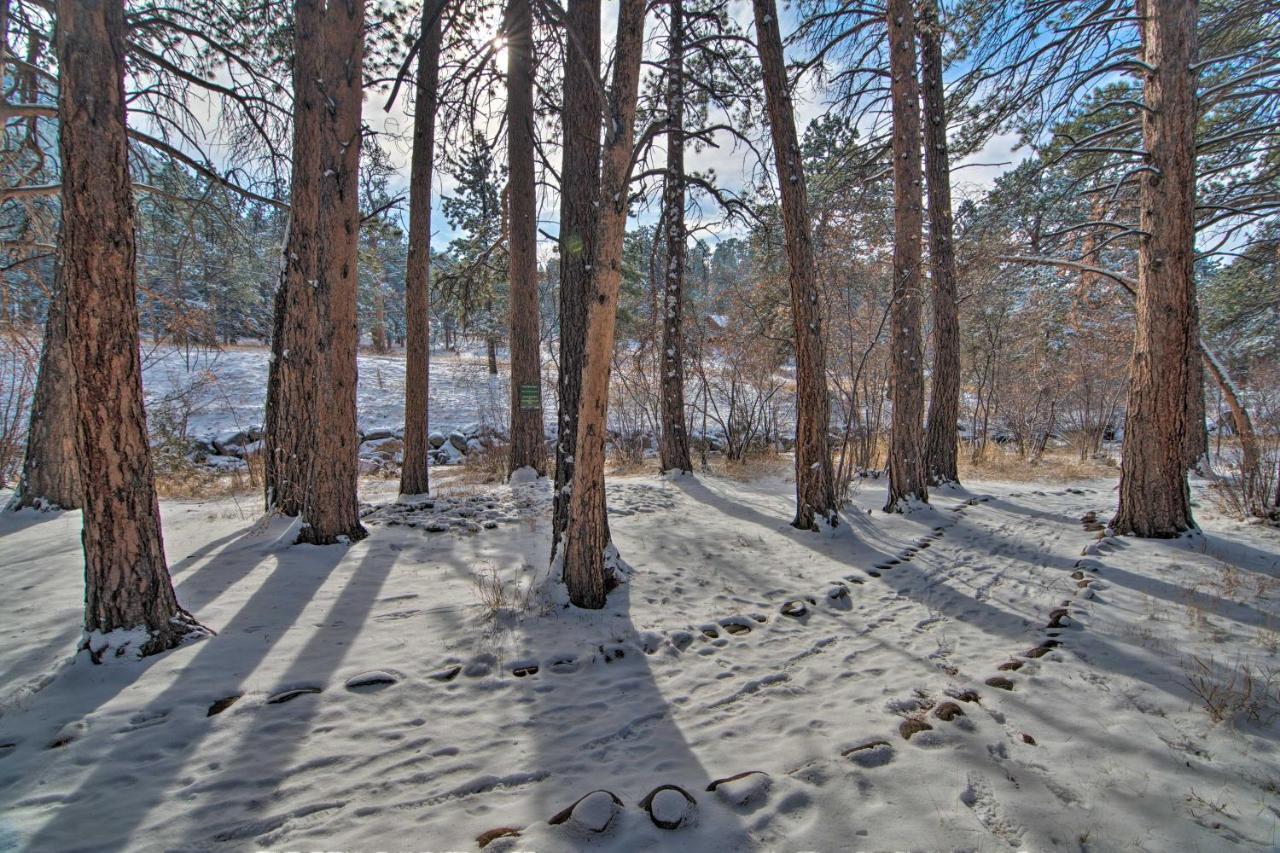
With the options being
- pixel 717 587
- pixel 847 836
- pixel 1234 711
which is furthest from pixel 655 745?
pixel 1234 711

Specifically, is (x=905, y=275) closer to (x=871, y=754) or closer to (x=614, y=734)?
(x=871, y=754)

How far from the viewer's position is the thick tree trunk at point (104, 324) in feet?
8.07

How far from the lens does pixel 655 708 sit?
96.3 inches

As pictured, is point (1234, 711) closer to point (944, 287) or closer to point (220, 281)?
point (944, 287)

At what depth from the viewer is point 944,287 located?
7664 mm

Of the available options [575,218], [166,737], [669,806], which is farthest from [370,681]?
[575,218]

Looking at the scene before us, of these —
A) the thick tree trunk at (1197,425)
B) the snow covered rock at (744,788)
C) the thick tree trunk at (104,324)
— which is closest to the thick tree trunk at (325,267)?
the thick tree trunk at (104,324)

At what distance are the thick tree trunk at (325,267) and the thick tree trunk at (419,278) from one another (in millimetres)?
1893

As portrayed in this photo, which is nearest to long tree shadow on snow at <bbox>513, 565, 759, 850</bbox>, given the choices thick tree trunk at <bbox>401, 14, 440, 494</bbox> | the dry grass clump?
thick tree trunk at <bbox>401, 14, 440, 494</bbox>

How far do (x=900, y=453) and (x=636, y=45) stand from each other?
5.53 meters

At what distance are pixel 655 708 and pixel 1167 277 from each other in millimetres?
5901

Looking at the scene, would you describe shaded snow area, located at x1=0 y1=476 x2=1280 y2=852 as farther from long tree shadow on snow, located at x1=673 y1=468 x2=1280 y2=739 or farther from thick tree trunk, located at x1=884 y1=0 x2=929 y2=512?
thick tree trunk, located at x1=884 y1=0 x2=929 y2=512

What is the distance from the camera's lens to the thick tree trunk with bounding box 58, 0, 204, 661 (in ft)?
8.07

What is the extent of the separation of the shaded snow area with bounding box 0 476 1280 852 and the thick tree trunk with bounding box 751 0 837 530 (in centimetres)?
126
